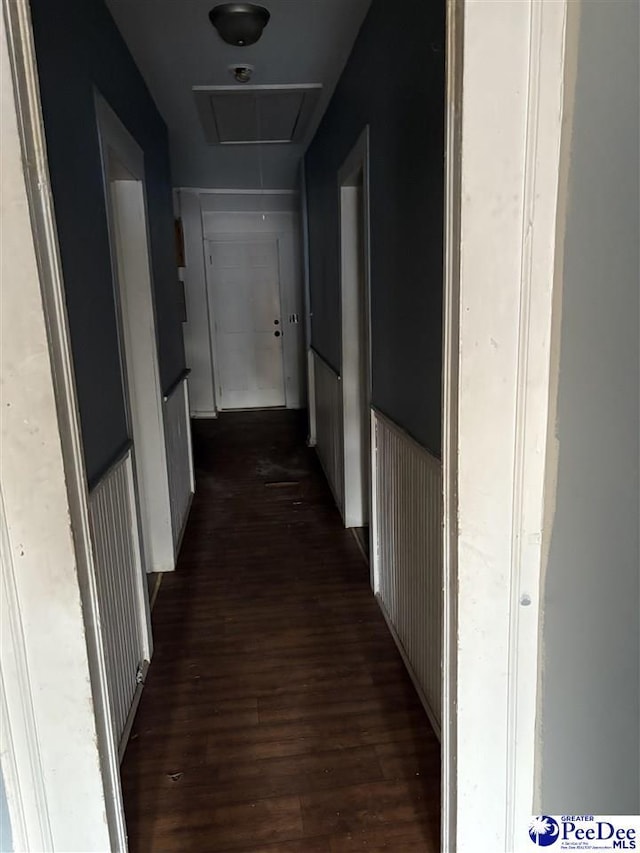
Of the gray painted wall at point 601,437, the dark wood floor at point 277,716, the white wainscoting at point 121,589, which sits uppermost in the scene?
the gray painted wall at point 601,437

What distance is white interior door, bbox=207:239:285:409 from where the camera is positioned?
6.76 metres

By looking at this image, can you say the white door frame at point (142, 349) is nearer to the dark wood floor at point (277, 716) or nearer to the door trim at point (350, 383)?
the dark wood floor at point (277, 716)

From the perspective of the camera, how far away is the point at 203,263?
6.67 meters

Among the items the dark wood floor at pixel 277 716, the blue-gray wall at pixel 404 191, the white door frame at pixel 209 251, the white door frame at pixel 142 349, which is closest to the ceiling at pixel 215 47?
the blue-gray wall at pixel 404 191

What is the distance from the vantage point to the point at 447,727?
1.27 meters

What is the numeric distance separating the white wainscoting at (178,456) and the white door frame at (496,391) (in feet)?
7.30

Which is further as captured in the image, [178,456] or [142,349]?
[178,456]

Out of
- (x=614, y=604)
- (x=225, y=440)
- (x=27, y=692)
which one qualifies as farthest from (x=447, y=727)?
(x=225, y=440)

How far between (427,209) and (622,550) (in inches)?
46.6

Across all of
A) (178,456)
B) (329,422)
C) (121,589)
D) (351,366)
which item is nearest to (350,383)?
(351,366)

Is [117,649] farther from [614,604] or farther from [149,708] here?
[614,604]

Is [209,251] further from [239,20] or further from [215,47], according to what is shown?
[239,20]

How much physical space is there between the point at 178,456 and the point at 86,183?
6.55 ft

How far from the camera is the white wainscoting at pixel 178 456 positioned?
3267mm
